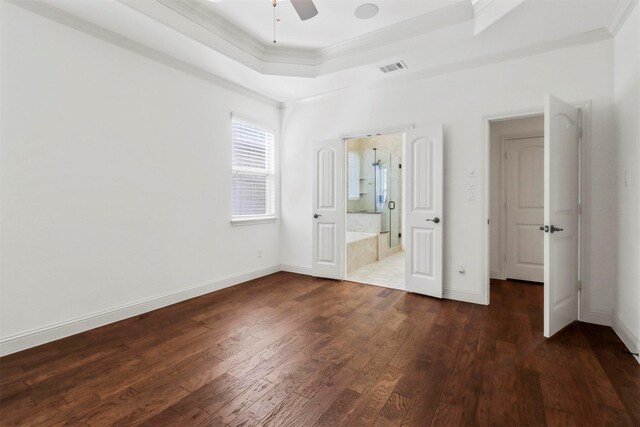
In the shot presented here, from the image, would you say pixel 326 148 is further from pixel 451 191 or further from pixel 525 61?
pixel 525 61

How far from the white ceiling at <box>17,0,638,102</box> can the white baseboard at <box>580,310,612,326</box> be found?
2613 millimetres

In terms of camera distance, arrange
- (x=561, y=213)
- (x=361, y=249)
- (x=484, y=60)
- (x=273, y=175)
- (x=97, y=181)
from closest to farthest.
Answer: (x=561, y=213) → (x=97, y=181) → (x=484, y=60) → (x=273, y=175) → (x=361, y=249)

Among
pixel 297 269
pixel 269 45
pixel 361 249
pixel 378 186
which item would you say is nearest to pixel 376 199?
pixel 378 186

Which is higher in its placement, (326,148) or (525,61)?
(525,61)

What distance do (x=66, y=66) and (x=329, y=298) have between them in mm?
3465

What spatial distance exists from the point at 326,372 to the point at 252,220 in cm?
282

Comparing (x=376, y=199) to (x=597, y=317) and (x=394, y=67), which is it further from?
(x=597, y=317)

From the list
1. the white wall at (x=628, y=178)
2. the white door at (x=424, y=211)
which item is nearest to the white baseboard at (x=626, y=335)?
the white wall at (x=628, y=178)

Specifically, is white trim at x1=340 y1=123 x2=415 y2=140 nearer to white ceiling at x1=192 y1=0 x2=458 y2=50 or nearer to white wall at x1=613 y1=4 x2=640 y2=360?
white ceiling at x1=192 y1=0 x2=458 y2=50

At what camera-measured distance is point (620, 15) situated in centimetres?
245

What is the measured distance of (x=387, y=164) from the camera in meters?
6.93

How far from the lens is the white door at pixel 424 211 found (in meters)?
3.56

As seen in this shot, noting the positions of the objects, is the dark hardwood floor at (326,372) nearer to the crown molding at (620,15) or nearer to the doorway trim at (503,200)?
the doorway trim at (503,200)

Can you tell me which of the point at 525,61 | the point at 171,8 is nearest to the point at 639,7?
the point at 525,61
